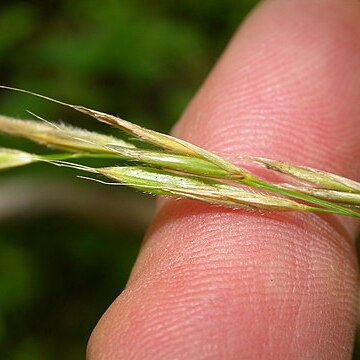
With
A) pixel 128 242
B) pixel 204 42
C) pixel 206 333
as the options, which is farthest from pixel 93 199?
pixel 206 333

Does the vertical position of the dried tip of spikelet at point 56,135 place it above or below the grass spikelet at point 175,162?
below

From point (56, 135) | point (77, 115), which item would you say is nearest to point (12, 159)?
point (56, 135)

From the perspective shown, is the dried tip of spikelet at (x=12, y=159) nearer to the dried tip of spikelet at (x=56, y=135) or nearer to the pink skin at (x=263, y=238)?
the dried tip of spikelet at (x=56, y=135)

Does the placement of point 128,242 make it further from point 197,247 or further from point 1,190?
point 197,247

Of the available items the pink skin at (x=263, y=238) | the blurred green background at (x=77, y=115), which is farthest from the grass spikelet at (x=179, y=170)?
the blurred green background at (x=77, y=115)

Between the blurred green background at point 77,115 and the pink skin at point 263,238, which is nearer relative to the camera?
the pink skin at point 263,238

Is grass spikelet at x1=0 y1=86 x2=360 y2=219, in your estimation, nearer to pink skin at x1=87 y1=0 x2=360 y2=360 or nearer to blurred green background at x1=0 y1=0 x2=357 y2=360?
pink skin at x1=87 y1=0 x2=360 y2=360
